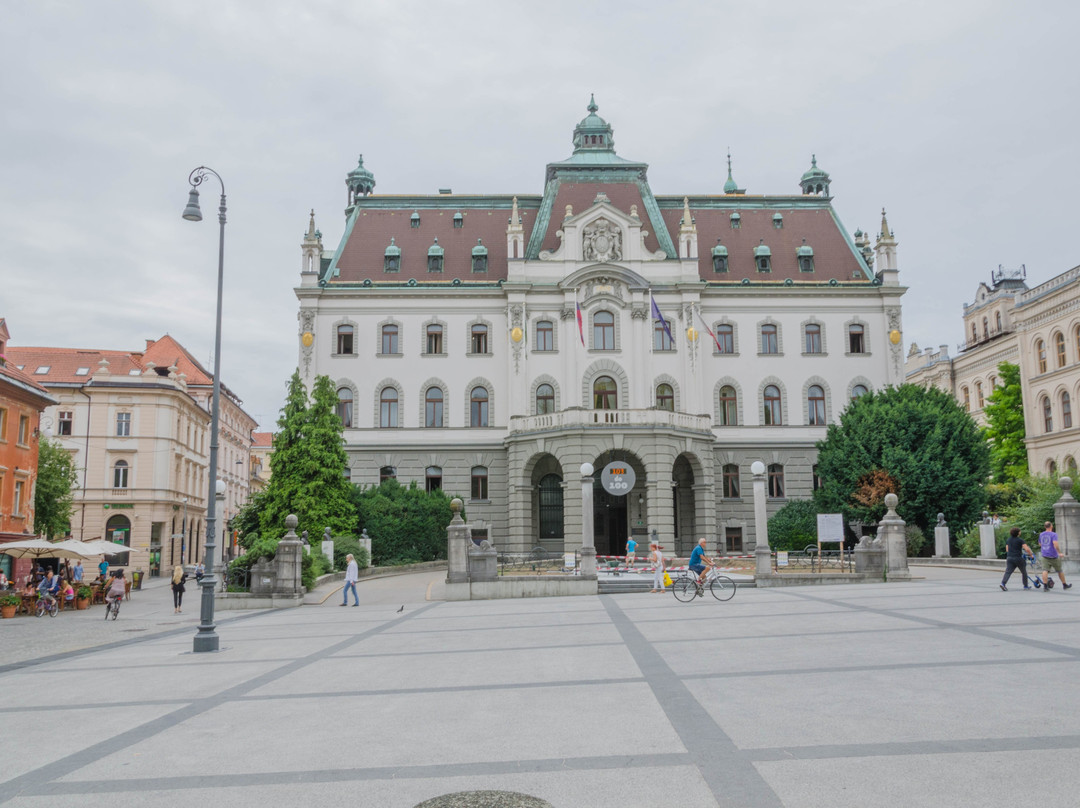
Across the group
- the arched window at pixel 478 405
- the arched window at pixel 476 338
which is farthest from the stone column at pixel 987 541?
the arched window at pixel 476 338

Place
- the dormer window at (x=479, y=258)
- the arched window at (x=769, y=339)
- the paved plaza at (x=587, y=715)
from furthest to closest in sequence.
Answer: the dormer window at (x=479, y=258) < the arched window at (x=769, y=339) < the paved plaza at (x=587, y=715)

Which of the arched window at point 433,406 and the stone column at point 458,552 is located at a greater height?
the arched window at point 433,406

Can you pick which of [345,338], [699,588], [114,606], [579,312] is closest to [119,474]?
[345,338]

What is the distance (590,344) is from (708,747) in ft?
137

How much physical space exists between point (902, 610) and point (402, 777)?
14.4 meters

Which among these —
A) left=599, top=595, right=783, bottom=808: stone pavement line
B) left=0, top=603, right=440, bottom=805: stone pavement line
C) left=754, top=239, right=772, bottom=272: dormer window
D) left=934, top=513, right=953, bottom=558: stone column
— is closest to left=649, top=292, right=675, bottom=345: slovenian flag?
left=754, top=239, right=772, bottom=272: dormer window

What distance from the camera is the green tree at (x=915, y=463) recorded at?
132 feet

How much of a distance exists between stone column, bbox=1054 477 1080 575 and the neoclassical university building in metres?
20.2

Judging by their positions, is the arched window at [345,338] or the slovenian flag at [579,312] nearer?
the slovenian flag at [579,312]

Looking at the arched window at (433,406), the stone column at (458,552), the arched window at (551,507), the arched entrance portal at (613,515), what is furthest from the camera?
the arched window at (433,406)

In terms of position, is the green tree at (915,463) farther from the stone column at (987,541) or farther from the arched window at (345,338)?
the arched window at (345,338)

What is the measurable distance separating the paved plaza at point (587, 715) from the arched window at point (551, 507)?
2966cm

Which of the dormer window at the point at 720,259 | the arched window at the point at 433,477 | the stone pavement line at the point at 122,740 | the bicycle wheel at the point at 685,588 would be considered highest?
the dormer window at the point at 720,259

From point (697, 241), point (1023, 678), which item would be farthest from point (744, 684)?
point (697, 241)
